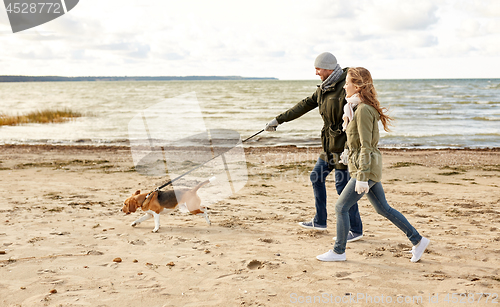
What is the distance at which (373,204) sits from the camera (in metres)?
3.91

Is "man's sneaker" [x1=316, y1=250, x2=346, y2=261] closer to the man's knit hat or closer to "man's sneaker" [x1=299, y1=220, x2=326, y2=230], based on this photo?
"man's sneaker" [x1=299, y1=220, x2=326, y2=230]

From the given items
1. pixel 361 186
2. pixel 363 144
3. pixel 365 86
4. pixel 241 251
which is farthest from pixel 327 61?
pixel 241 251

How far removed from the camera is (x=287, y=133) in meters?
18.0

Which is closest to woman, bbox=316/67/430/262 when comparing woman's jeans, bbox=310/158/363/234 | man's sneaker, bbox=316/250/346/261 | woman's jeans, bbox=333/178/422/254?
woman's jeans, bbox=333/178/422/254

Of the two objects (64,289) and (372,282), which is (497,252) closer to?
(372,282)

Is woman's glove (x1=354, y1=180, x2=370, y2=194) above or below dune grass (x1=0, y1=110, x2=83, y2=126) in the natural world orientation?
below

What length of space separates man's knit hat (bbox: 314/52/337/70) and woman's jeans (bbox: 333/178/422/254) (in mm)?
1442

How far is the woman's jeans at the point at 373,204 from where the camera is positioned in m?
3.82

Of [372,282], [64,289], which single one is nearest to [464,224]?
[372,282]

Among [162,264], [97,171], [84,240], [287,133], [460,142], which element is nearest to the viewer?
[162,264]

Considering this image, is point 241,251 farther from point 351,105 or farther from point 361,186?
point 351,105

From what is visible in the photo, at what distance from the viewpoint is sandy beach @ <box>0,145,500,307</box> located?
3426 mm

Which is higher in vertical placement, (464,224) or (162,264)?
(162,264)

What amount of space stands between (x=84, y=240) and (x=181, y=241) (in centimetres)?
122
